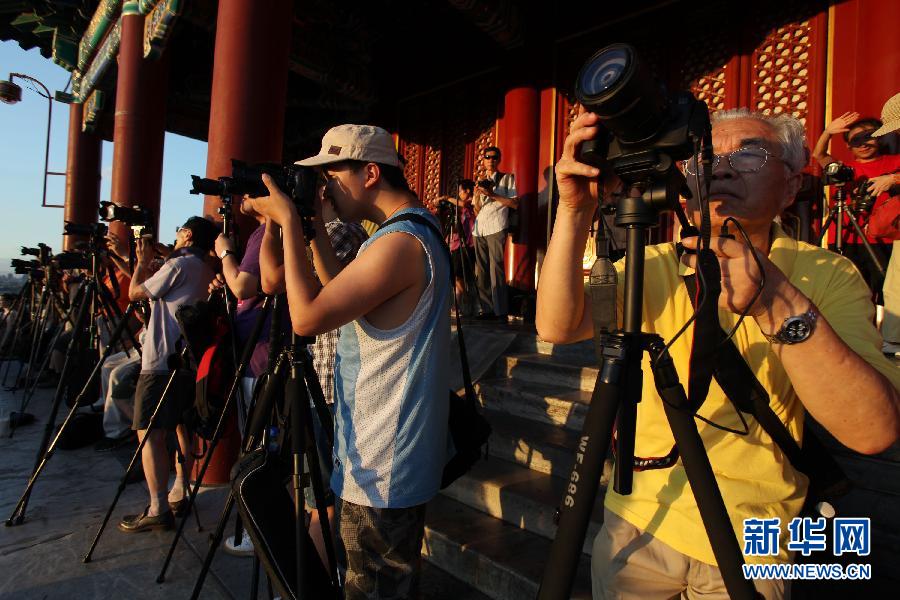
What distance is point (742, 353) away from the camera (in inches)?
42.5

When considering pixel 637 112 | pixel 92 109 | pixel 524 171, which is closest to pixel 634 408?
pixel 637 112

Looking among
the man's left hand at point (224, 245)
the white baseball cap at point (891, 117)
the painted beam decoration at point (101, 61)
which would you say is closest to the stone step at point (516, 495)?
the man's left hand at point (224, 245)

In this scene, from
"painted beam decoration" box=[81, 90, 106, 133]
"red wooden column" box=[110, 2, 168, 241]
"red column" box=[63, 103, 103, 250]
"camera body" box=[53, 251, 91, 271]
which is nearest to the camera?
"camera body" box=[53, 251, 91, 271]

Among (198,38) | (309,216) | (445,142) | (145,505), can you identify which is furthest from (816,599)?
(198,38)

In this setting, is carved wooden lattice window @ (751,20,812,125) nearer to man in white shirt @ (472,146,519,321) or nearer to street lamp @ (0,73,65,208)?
man in white shirt @ (472,146,519,321)

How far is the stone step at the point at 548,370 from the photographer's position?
3.25 metres

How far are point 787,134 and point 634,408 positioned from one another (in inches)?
29.2

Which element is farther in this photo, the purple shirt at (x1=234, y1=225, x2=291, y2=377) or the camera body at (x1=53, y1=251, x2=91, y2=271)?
the camera body at (x1=53, y1=251, x2=91, y2=271)

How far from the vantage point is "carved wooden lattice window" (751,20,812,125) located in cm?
436

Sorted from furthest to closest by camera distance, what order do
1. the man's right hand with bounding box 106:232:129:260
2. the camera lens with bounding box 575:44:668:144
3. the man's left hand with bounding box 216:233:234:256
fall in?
the man's right hand with bounding box 106:232:129:260 < the man's left hand with bounding box 216:233:234:256 < the camera lens with bounding box 575:44:668:144

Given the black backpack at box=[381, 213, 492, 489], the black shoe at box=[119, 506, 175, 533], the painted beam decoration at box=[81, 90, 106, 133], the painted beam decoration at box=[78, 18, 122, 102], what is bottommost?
the black shoe at box=[119, 506, 175, 533]

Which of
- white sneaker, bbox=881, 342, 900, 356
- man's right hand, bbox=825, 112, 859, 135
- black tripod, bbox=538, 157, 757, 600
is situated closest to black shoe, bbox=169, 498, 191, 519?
black tripod, bbox=538, 157, 757, 600

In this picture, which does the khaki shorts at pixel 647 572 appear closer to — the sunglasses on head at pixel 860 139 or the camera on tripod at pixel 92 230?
the camera on tripod at pixel 92 230

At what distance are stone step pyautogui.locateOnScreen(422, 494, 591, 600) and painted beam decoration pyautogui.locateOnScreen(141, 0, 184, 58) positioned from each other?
5.85m
